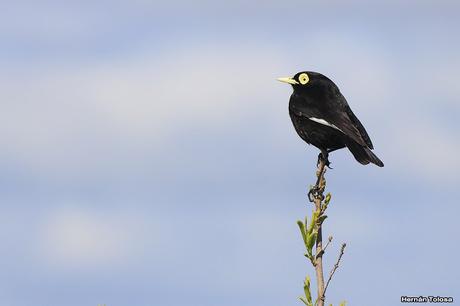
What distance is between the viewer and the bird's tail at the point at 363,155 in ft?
35.6

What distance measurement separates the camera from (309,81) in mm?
13445

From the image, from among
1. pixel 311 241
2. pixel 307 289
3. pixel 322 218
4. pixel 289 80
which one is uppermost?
pixel 289 80

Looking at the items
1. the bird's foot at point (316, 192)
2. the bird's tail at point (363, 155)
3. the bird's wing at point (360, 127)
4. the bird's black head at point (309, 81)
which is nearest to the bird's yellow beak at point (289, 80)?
the bird's black head at point (309, 81)

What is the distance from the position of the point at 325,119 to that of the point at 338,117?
0.68 feet

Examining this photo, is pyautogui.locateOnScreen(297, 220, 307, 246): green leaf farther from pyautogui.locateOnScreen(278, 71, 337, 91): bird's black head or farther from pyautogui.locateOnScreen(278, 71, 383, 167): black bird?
pyautogui.locateOnScreen(278, 71, 337, 91): bird's black head

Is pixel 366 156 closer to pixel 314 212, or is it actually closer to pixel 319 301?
pixel 314 212

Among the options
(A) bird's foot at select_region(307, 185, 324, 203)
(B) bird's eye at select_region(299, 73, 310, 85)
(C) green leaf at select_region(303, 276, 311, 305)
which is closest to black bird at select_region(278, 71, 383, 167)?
(B) bird's eye at select_region(299, 73, 310, 85)

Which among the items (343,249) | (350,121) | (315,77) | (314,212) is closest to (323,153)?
(350,121)

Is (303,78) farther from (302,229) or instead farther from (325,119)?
(302,229)

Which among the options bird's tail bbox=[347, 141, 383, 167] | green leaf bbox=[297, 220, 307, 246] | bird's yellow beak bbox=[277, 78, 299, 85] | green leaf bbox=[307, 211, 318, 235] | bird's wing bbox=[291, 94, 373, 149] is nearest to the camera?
green leaf bbox=[297, 220, 307, 246]

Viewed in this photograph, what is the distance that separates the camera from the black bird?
11.2 m

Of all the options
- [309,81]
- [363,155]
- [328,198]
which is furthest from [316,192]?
[309,81]

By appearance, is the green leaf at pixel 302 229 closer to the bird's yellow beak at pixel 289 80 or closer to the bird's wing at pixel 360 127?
the bird's wing at pixel 360 127

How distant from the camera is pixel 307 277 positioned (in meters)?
5.07
